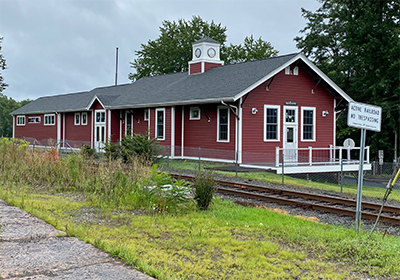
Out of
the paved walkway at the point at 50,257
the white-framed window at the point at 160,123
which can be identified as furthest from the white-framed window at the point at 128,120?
the paved walkway at the point at 50,257

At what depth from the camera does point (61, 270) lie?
5363 millimetres

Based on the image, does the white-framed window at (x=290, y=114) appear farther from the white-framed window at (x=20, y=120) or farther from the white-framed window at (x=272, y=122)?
the white-framed window at (x=20, y=120)

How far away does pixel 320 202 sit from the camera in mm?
A: 12656

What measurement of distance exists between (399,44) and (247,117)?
1688 cm

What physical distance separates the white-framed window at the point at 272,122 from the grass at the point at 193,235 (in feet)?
43.5

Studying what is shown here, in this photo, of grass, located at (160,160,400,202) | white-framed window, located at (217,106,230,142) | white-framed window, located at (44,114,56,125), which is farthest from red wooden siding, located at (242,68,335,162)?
white-framed window, located at (44,114,56,125)

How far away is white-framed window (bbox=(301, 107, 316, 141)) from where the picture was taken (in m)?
25.2

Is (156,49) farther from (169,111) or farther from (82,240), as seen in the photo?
(82,240)

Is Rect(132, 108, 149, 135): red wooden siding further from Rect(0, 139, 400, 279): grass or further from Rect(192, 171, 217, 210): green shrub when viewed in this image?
Rect(192, 171, 217, 210): green shrub

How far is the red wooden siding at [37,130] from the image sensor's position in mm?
40438

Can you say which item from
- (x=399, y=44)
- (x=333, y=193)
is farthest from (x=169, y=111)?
(x=399, y=44)

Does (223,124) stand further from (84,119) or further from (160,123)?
(84,119)

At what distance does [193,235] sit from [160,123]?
20.8 metres

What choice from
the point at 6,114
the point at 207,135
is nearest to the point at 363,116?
the point at 207,135
